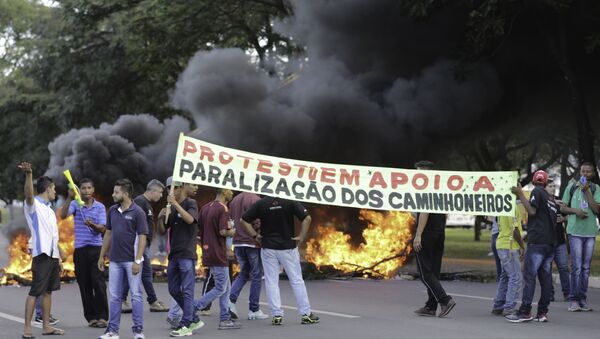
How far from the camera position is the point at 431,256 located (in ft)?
30.9

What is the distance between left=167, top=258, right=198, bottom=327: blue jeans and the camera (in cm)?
813

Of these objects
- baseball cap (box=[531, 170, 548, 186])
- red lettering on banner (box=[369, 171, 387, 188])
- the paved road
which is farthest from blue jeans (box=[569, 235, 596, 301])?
red lettering on banner (box=[369, 171, 387, 188])

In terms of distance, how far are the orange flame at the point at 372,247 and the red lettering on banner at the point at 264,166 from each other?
6366 mm

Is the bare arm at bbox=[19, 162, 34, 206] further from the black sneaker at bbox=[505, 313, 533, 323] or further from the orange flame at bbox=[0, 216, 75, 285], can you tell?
the orange flame at bbox=[0, 216, 75, 285]

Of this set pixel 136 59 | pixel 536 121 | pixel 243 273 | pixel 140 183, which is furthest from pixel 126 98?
pixel 243 273

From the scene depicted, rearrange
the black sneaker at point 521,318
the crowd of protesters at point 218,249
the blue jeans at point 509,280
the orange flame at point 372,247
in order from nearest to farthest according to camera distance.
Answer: the crowd of protesters at point 218,249 → the black sneaker at point 521,318 → the blue jeans at point 509,280 → the orange flame at point 372,247

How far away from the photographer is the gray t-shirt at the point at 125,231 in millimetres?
7730

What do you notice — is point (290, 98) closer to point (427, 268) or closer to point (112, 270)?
point (427, 268)

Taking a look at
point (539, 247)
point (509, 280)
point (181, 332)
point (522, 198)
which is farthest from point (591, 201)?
point (181, 332)

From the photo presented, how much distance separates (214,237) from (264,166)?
876mm

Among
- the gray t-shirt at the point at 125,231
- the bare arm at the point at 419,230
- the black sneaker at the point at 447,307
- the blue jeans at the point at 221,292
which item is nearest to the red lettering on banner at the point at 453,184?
the bare arm at the point at 419,230

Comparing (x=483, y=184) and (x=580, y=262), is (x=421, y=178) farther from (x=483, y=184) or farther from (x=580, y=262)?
(x=580, y=262)

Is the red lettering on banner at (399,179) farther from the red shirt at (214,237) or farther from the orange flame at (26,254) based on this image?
the orange flame at (26,254)

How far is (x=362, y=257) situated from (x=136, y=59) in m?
12.6
